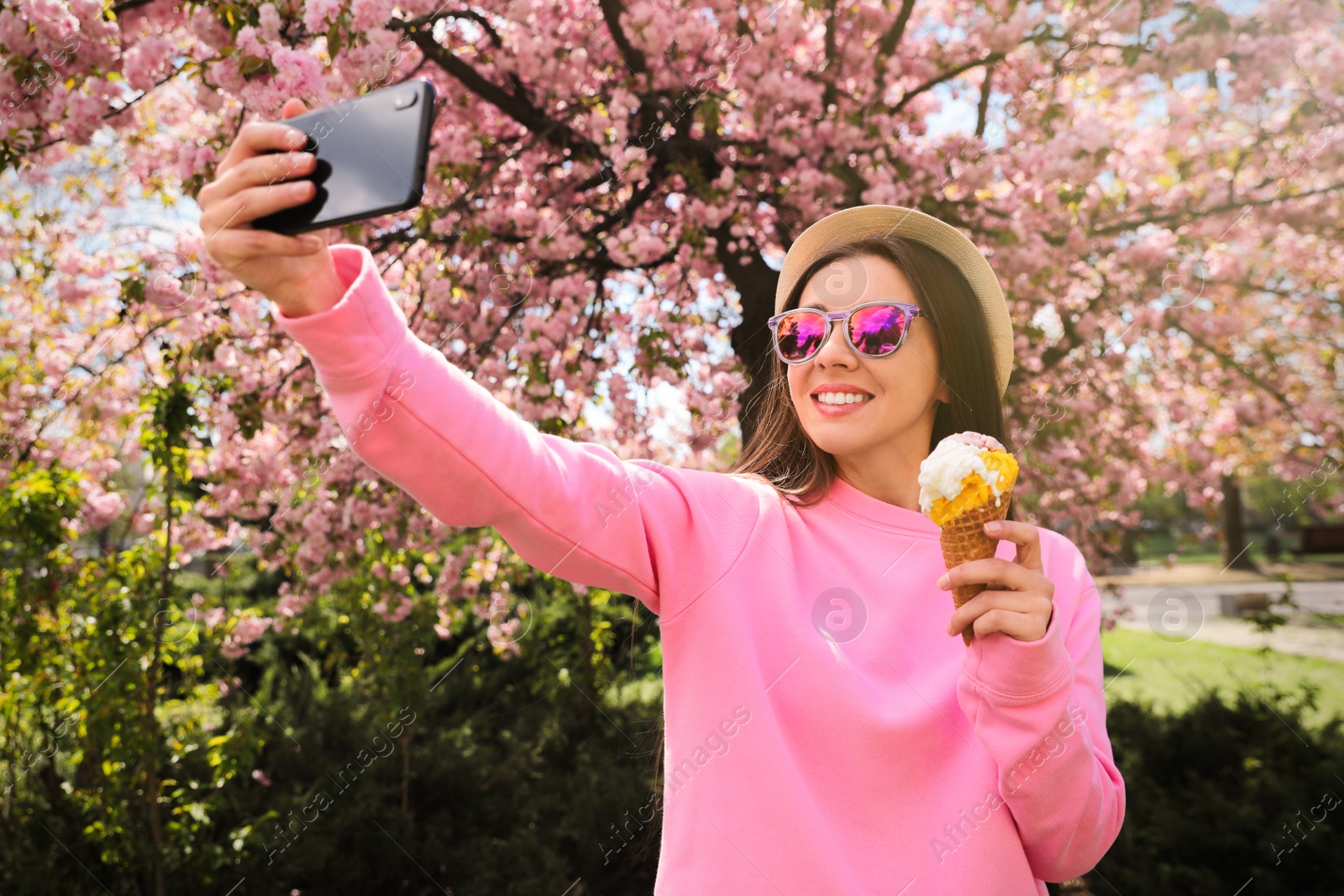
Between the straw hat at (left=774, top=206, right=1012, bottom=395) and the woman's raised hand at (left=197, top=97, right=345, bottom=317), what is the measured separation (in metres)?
1.11

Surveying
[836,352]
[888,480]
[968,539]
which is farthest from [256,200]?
[888,480]

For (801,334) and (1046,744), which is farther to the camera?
(801,334)

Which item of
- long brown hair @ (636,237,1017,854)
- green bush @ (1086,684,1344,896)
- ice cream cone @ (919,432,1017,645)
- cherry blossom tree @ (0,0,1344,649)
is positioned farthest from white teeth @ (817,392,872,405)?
green bush @ (1086,684,1344,896)

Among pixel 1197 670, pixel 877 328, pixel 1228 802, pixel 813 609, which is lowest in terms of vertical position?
pixel 1197 670

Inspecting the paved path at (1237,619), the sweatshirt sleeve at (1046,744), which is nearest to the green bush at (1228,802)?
the sweatshirt sleeve at (1046,744)

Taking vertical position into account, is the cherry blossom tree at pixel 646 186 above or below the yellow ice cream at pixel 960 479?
above

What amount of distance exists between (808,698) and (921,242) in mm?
1029

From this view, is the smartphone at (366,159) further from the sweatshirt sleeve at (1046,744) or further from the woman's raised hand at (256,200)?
the sweatshirt sleeve at (1046,744)

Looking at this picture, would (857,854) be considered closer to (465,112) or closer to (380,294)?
(380,294)

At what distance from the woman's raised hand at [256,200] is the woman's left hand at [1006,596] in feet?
3.20

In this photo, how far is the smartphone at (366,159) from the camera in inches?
35.1

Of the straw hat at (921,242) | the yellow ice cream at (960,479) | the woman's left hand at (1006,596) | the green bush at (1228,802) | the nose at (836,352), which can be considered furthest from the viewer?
the green bush at (1228,802)

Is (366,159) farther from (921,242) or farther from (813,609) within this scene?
(921,242)

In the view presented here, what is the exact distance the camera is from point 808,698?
53.7 inches
